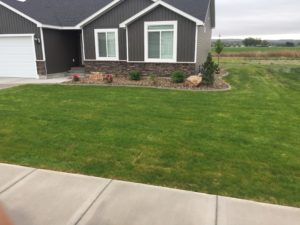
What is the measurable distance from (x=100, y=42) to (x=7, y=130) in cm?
1033

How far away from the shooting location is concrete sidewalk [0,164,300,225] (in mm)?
3248

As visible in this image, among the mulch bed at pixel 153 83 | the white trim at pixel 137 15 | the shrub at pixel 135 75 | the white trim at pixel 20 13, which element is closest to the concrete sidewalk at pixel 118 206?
the mulch bed at pixel 153 83

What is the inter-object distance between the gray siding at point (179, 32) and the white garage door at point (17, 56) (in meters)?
6.01

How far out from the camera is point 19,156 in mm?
5008

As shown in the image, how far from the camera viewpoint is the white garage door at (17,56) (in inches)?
621

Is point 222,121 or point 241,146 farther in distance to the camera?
point 222,121

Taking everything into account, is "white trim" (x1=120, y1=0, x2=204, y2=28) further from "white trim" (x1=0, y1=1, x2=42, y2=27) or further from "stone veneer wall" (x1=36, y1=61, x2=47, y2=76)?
"stone veneer wall" (x1=36, y1=61, x2=47, y2=76)

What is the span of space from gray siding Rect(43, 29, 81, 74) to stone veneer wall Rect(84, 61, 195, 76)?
1.84 metres

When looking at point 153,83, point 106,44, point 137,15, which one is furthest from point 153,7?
point 153,83

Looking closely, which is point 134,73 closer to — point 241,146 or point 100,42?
point 100,42

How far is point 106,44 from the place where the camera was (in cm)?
1567

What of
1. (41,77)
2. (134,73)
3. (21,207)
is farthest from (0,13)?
(21,207)

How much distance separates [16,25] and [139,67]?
747 cm

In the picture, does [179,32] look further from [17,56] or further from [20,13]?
[17,56]
